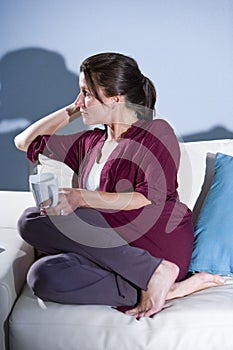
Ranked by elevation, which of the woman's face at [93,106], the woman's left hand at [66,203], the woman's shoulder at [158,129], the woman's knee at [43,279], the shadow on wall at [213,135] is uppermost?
the woman's face at [93,106]

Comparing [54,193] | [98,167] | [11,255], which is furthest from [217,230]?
[11,255]

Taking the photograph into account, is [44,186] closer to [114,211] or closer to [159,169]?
[114,211]

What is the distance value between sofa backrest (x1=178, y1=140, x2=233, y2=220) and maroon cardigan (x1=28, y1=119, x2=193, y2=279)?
5.9 inches

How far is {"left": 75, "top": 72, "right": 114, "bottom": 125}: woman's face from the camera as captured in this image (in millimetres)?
2232

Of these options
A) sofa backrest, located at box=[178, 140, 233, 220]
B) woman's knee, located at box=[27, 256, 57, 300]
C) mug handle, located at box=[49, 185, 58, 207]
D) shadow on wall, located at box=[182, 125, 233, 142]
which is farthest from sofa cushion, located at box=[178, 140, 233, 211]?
woman's knee, located at box=[27, 256, 57, 300]

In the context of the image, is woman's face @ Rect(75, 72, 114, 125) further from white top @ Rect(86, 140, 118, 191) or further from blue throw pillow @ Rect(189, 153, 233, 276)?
blue throw pillow @ Rect(189, 153, 233, 276)

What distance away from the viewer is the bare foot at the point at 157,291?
1.94 metres

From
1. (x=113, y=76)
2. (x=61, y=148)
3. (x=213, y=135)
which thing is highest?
(x=113, y=76)

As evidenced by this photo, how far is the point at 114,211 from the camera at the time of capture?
2135 mm

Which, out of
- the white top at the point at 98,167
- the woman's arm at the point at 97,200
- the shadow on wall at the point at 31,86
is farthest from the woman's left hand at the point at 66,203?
the shadow on wall at the point at 31,86

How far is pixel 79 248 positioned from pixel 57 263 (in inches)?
3.3

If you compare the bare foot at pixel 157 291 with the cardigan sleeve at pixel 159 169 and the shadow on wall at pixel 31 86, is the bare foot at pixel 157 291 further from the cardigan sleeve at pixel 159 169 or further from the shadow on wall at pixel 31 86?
the shadow on wall at pixel 31 86

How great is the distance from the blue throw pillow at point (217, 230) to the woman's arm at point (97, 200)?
0.24 meters

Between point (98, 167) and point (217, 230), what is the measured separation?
46 centimetres
